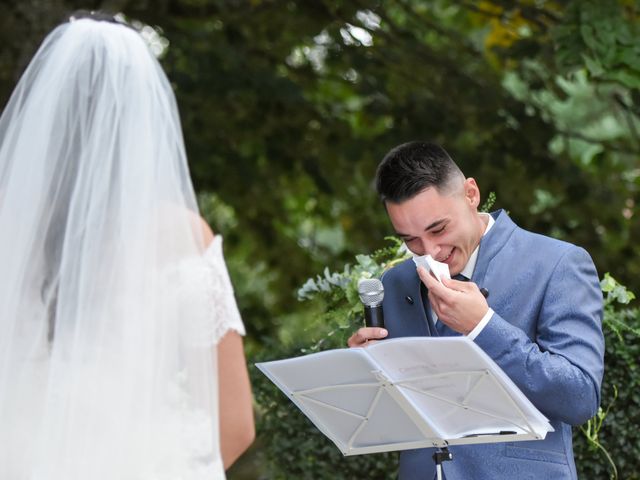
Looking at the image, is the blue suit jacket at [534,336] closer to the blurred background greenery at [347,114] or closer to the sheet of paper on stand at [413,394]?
the sheet of paper on stand at [413,394]

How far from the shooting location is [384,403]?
9.28ft

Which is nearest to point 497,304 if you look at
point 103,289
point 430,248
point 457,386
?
point 430,248

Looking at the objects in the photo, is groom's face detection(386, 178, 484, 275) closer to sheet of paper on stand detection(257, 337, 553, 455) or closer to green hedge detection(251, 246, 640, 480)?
sheet of paper on stand detection(257, 337, 553, 455)

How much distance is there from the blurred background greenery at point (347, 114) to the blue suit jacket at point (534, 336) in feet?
11.6

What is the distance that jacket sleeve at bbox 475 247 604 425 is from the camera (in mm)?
2652

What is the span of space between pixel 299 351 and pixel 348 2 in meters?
2.69

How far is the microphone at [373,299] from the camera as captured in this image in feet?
9.58

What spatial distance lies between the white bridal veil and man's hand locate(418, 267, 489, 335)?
1.86 feet

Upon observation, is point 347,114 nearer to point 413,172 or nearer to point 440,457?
point 413,172

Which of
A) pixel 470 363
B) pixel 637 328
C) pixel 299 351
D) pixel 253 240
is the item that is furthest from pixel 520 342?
pixel 253 240

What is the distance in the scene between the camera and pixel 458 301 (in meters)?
2.67

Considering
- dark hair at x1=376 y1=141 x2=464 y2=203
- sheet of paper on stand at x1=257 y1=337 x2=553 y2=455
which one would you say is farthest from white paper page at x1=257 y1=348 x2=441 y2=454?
dark hair at x1=376 y1=141 x2=464 y2=203

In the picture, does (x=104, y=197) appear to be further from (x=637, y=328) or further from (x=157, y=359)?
(x=637, y=328)

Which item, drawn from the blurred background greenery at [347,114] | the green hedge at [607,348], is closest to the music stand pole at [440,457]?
the green hedge at [607,348]
